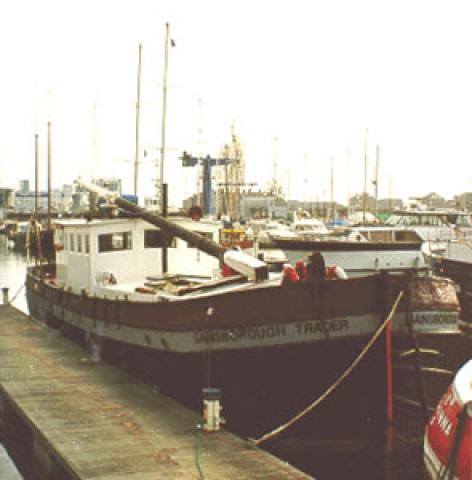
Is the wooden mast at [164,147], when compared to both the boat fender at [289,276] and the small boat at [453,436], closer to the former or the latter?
the boat fender at [289,276]

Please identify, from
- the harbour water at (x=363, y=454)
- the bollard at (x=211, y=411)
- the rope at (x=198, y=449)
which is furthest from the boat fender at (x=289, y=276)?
the rope at (x=198, y=449)

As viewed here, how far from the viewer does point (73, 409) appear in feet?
45.8

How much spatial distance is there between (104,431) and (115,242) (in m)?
7.72

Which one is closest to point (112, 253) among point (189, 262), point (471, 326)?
point (189, 262)

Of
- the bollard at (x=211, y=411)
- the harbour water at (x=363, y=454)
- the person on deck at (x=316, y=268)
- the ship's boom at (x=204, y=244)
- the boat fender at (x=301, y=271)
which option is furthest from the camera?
the ship's boom at (x=204, y=244)

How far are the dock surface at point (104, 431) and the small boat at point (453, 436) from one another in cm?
228

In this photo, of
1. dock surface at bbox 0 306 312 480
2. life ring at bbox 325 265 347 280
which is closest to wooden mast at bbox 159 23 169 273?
dock surface at bbox 0 306 312 480

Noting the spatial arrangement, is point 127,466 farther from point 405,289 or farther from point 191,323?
point 405,289

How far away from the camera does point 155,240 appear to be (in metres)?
20.2

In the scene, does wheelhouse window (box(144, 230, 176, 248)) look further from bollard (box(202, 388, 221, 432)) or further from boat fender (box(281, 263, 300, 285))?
bollard (box(202, 388, 221, 432))

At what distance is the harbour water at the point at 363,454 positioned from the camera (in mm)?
13523

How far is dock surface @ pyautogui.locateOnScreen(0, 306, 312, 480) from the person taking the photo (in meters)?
11.0

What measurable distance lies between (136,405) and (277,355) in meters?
2.48

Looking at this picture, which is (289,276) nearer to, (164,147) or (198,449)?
(198,449)
